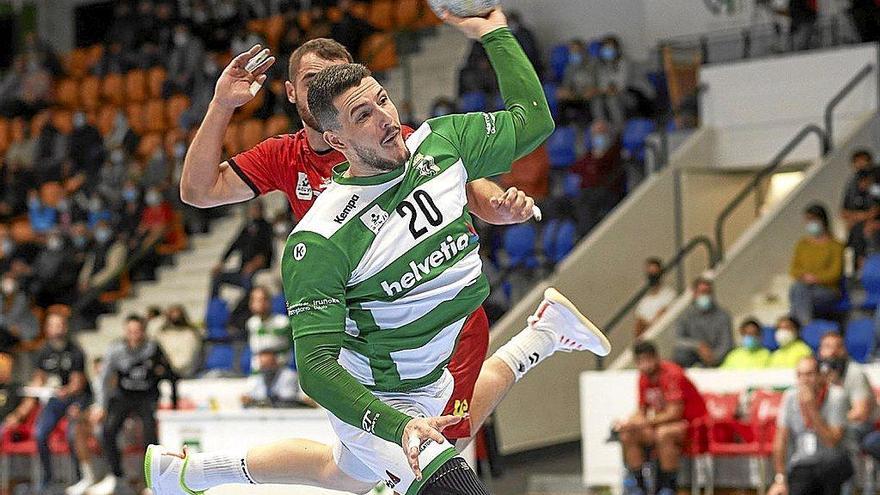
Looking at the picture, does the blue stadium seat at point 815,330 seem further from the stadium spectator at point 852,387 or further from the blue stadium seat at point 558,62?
the blue stadium seat at point 558,62

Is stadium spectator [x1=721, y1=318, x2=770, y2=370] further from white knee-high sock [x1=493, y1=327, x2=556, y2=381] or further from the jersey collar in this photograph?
the jersey collar

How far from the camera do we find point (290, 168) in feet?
16.6

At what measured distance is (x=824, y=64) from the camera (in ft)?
48.3

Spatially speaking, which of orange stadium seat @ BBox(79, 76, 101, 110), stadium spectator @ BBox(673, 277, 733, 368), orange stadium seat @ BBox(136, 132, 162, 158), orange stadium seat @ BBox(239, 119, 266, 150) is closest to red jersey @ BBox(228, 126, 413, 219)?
stadium spectator @ BBox(673, 277, 733, 368)

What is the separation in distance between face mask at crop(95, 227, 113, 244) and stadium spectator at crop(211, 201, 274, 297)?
2502mm

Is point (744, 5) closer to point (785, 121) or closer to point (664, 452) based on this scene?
point (785, 121)

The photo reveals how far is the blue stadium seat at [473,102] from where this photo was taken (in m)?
16.3

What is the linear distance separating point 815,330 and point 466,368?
7.84 m

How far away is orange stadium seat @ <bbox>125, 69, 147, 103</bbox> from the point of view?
20.8 m

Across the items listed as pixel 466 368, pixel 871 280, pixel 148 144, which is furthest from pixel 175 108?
pixel 466 368

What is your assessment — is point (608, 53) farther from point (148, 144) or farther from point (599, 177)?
point (148, 144)

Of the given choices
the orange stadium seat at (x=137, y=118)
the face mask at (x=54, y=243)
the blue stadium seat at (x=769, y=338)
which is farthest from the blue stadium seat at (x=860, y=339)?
the orange stadium seat at (x=137, y=118)

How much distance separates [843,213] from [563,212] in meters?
2.93

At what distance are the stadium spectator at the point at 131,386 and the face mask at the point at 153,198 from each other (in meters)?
Answer: 5.31
